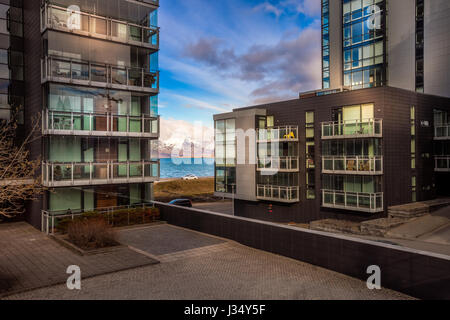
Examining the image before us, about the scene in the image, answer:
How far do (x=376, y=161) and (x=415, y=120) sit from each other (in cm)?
581

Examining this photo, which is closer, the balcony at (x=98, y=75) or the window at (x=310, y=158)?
the balcony at (x=98, y=75)

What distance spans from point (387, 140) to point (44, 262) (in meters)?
22.5

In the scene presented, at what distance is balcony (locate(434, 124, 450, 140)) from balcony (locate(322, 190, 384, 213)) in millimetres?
8819

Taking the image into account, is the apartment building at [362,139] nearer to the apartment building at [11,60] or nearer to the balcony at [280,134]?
the balcony at [280,134]

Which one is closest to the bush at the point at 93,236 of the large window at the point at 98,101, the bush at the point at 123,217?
the bush at the point at 123,217

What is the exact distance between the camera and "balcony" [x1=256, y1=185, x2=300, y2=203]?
28.8 m

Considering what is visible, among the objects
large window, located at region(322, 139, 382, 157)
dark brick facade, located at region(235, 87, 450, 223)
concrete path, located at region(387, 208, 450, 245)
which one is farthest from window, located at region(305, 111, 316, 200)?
concrete path, located at region(387, 208, 450, 245)

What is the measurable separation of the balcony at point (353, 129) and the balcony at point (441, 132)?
25.6ft

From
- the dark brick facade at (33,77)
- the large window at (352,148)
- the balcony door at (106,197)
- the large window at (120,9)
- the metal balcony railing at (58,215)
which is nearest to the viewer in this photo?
the metal balcony railing at (58,215)

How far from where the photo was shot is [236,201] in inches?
1358

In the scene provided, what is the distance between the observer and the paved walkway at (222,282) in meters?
8.95

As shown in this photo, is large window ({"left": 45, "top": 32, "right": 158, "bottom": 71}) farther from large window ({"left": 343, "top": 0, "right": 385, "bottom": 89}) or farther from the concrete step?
large window ({"left": 343, "top": 0, "right": 385, "bottom": 89})

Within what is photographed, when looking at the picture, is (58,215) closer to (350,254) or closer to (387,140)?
(350,254)
